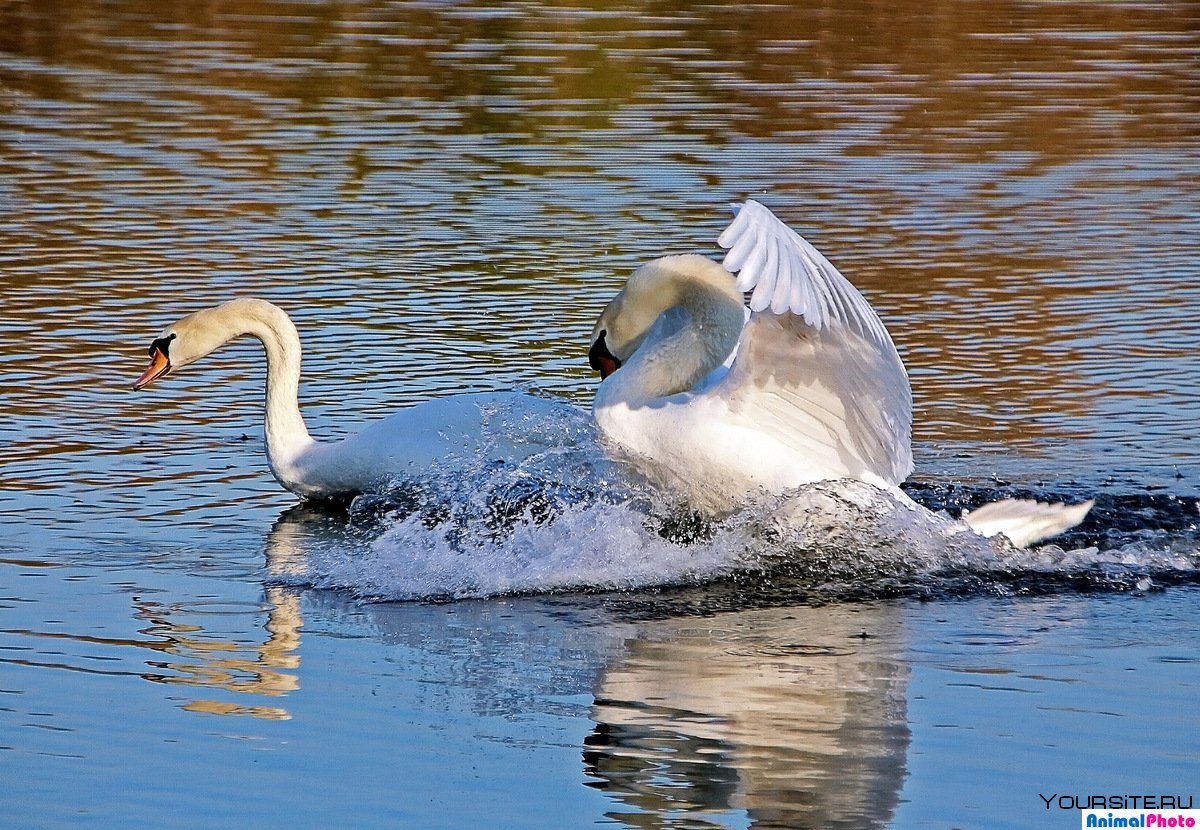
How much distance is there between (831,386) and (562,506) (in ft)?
3.62

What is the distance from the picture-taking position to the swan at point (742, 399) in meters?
6.29

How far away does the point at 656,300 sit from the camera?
6.62 metres

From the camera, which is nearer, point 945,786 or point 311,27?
point 945,786

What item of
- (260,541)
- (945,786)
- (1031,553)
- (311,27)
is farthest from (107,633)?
(311,27)

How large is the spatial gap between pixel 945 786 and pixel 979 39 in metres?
20.7

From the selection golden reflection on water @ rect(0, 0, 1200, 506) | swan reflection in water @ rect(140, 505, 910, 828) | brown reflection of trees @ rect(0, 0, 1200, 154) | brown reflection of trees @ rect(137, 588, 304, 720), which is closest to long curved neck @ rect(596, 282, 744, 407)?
swan reflection in water @ rect(140, 505, 910, 828)

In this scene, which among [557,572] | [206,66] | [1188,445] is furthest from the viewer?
[206,66]

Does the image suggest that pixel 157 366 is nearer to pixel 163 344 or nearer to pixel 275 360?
pixel 163 344

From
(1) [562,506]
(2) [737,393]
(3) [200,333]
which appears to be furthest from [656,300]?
(3) [200,333]

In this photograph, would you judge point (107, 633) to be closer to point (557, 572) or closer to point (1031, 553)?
point (557, 572)

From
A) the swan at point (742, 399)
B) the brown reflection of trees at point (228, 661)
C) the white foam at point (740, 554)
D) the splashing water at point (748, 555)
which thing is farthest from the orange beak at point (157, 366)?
the brown reflection of trees at point (228, 661)

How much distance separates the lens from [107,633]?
5742 mm

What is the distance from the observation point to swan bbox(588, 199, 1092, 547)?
6.29 m

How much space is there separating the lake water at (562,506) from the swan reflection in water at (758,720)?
16 millimetres
